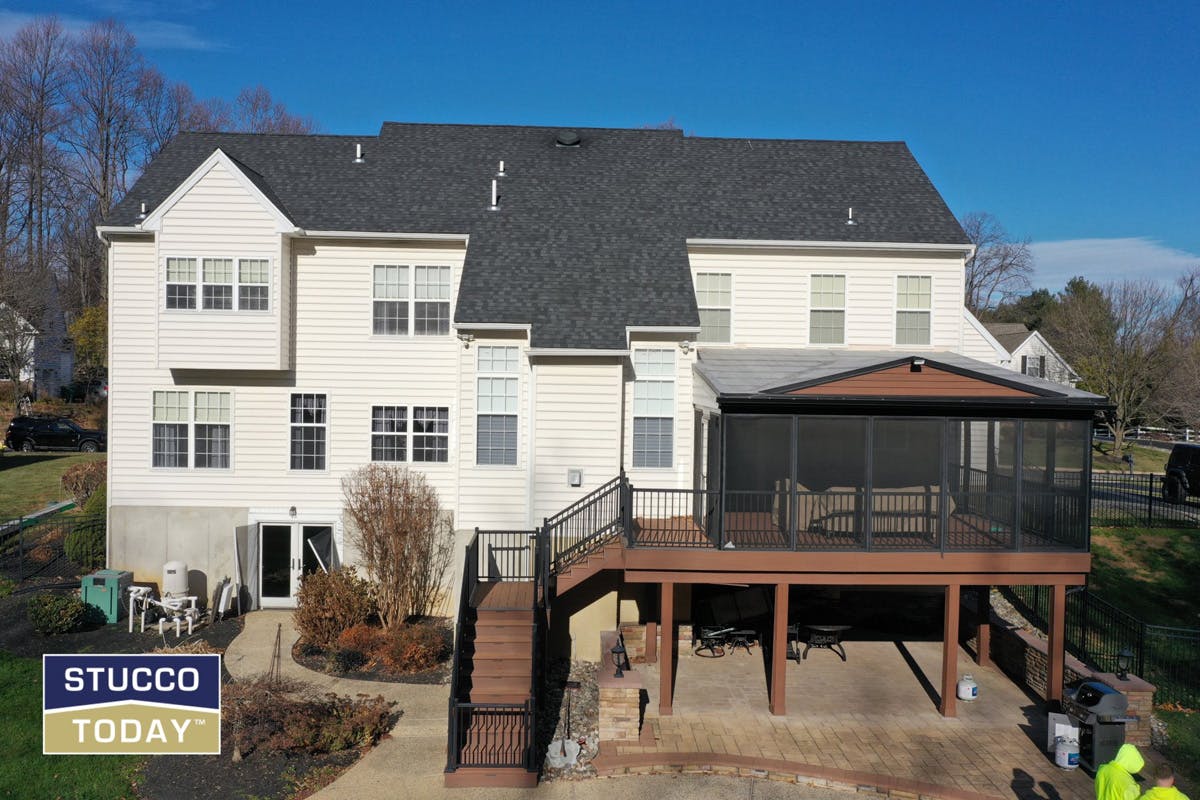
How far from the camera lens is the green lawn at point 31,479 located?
2491 cm

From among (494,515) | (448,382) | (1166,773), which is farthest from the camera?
(448,382)

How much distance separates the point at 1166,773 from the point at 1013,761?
3.77 metres

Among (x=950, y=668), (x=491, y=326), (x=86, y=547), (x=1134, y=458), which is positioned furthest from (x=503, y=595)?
(x=1134, y=458)

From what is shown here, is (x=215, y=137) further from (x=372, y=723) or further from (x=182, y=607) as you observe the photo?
(x=372, y=723)

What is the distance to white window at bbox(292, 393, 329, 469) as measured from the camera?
18156mm

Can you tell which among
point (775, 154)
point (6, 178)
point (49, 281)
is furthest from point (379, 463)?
point (6, 178)

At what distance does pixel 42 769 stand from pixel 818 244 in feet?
54.2

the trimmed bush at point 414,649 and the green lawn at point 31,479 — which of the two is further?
the green lawn at point 31,479

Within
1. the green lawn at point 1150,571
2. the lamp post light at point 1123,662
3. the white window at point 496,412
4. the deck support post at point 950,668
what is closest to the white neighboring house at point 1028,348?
the green lawn at point 1150,571

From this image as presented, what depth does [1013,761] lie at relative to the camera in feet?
39.6

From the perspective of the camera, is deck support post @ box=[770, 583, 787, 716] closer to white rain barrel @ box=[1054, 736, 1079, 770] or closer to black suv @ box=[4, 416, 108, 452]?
white rain barrel @ box=[1054, 736, 1079, 770]

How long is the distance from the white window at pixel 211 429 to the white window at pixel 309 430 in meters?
1.50

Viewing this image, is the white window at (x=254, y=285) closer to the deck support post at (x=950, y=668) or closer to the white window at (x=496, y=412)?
the white window at (x=496, y=412)

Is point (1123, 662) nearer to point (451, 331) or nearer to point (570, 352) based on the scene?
point (570, 352)
